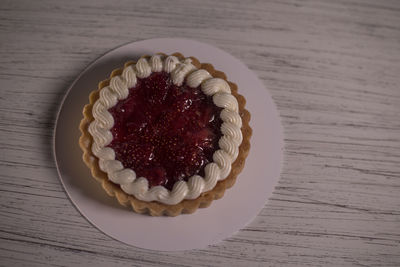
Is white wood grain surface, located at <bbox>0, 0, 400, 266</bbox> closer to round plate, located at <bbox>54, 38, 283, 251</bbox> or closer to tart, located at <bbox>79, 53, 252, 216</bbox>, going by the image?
round plate, located at <bbox>54, 38, 283, 251</bbox>

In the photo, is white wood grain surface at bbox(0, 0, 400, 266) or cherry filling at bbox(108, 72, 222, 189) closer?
cherry filling at bbox(108, 72, 222, 189)

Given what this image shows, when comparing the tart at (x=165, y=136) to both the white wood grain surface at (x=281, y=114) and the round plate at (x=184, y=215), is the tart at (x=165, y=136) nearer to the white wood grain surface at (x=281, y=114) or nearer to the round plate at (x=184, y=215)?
the round plate at (x=184, y=215)

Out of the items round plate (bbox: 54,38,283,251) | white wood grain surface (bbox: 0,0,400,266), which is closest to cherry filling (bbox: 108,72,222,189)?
round plate (bbox: 54,38,283,251)

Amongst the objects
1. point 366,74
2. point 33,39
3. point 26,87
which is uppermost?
point 366,74

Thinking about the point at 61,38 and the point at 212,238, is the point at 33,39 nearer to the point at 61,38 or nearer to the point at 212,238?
the point at 61,38

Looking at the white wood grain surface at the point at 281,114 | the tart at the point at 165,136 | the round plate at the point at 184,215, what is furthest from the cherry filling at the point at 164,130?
the white wood grain surface at the point at 281,114

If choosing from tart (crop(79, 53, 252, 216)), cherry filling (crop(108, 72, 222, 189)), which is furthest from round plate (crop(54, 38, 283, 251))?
cherry filling (crop(108, 72, 222, 189))

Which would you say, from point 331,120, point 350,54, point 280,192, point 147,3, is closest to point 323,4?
point 350,54
